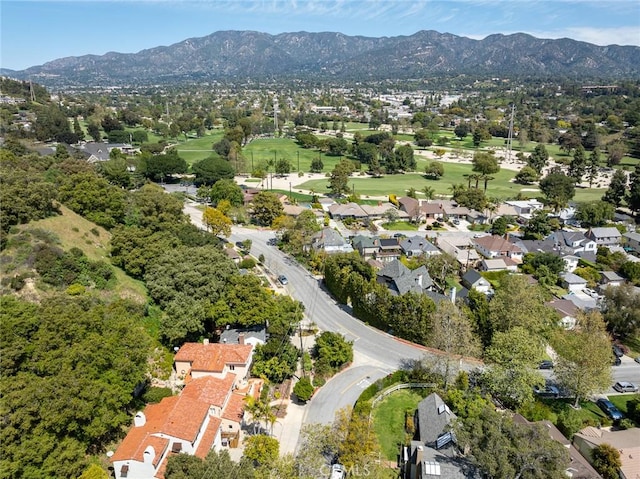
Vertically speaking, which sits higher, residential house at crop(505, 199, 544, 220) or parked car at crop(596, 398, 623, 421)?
parked car at crop(596, 398, 623, 421)

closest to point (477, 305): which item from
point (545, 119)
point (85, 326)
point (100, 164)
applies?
point (85, 326)

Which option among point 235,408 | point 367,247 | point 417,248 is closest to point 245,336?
point 235,408

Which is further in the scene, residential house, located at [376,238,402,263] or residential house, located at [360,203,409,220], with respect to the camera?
residential house, located at [360,203,409,220]

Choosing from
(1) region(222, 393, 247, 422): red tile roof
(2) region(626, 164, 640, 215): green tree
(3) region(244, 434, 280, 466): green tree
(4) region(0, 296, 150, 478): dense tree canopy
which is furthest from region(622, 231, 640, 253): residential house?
(4) region(0, 296, 150, 478): dense tree canopy

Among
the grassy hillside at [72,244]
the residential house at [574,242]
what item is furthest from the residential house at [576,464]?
the residential house at [574,242]

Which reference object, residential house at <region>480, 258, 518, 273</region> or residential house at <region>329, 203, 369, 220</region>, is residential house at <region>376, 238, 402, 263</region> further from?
residential house at <region>329, 203, 369, 220</region>

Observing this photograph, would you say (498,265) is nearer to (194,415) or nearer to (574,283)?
(574,283)

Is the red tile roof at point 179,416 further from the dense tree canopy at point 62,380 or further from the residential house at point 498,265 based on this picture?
the residential house at point 498,265
